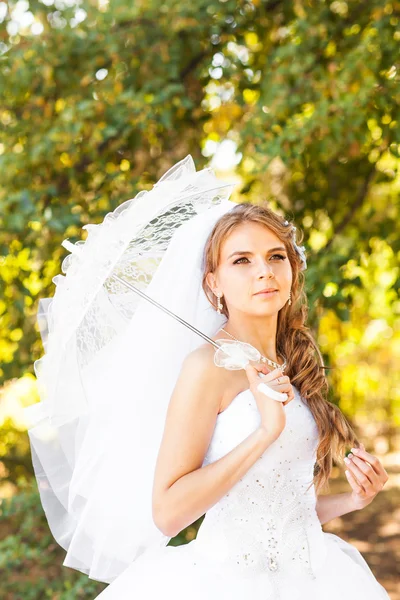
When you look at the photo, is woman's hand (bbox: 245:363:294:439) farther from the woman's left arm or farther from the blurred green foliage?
the blurred green foliage

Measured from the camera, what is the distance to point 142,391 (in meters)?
2.20

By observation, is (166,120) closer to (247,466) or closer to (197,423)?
(197,423)

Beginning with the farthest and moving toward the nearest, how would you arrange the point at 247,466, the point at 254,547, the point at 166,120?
the point at 166,120 < the point at 254,547 < the point at 247,466

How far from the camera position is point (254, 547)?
2.04m

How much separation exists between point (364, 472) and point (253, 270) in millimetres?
628

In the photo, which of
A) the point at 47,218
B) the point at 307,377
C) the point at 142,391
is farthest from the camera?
the point at 47,218

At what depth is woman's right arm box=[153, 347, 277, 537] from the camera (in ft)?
6.16

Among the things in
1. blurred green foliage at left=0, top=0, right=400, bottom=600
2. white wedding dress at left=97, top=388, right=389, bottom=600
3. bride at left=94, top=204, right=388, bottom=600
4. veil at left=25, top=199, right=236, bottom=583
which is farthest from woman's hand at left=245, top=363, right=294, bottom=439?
blurred green foliage at left=0, top=0, right=400, bottom=600

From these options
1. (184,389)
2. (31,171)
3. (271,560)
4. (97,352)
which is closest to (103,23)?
(31,171)

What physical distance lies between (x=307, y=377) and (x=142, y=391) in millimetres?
524

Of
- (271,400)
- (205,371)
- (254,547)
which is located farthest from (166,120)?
(254,547)

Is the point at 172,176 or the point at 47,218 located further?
the point at 47,218

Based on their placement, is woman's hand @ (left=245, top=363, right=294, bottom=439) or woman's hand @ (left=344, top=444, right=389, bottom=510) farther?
woman's hand @ (left=344, top=444, right=389, bottom=510)

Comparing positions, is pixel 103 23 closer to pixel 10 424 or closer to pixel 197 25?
pixel 197 25
